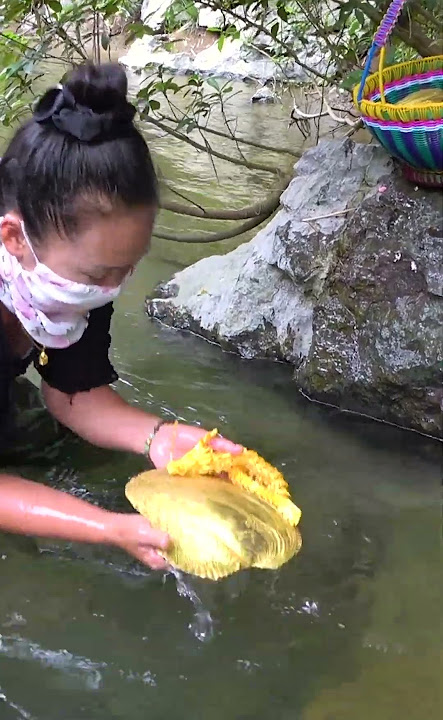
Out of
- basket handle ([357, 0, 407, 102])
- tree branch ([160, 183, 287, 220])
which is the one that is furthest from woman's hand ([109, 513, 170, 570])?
tree branch ([160, 183, 287, 220])

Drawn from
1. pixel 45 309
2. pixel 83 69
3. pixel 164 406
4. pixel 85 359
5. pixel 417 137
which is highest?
pixel 83 69

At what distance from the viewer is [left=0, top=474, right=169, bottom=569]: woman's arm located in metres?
1.54

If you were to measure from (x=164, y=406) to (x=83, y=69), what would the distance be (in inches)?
56.7

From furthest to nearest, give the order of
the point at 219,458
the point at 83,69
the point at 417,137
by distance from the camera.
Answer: the point at 417,137 → the point at 219,458 → the point at 83,69

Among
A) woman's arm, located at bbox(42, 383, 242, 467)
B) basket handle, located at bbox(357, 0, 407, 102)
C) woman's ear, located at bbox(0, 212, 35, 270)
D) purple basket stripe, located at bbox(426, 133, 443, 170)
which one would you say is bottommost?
woman's arm, located at bbox(42, 383, 242, 467)

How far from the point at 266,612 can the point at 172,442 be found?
49 cm

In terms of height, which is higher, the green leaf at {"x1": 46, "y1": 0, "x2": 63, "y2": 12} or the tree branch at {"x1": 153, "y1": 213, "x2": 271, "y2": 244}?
the green leaf at {"x1": 46, "y1": 0, "x2": 63, "y2": 12}

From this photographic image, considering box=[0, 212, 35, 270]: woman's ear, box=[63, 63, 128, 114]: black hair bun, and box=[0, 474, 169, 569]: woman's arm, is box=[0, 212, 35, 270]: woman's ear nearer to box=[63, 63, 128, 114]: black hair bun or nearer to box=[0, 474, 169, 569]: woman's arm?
box=[63, 63, 128, 114]: black hair bun

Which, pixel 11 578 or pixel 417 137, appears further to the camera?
pixel 417 137

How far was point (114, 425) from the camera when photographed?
2.07 meters

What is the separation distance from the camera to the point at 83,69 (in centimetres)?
145

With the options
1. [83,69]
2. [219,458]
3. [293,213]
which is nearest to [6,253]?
[83,69]

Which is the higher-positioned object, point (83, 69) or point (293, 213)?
point (83, 69)

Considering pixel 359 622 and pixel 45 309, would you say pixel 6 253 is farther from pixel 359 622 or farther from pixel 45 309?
pixel 359 622
